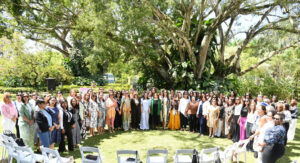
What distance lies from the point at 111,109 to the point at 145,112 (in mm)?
1486

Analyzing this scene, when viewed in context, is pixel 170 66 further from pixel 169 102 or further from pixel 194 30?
pixel 169 102

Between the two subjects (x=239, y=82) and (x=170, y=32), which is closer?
(x=170, y=32)

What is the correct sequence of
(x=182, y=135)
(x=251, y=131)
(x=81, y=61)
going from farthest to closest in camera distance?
(x=81, y=61) < (x=182, y=135) < (x=251, y=131)

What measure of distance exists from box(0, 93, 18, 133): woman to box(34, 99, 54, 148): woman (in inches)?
56.7

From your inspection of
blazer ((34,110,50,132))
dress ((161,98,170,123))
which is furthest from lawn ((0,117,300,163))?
blazer ((34,110,50,132))

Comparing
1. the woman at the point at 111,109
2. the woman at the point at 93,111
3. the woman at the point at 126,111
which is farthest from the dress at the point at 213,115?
the woman at the point at 93,111

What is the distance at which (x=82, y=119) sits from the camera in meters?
7.20

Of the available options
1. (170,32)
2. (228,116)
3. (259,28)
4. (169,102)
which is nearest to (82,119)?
(169,102)

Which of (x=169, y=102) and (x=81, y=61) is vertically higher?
(x=81, y=61)

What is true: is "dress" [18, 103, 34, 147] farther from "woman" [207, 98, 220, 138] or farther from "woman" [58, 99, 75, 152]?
"woman" [207, 98, 220, 138]

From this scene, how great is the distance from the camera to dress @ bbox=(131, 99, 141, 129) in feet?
29.2

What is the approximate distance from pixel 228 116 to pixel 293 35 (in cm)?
936

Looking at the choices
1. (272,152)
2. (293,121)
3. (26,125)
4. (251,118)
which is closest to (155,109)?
(251,118)

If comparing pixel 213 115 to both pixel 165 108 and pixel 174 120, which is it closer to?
pixel 174 120
